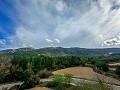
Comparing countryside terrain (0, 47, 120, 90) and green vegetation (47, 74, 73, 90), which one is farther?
countryside terrain (0, 47, 120, 90)

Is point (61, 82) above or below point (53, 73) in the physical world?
below

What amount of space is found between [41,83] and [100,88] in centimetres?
4428

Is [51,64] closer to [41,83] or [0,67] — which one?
[41,83]

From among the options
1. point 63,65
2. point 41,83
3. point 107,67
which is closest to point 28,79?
point 41,83

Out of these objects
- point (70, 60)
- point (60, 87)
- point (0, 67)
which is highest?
point (70, 60)

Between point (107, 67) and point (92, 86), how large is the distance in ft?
184

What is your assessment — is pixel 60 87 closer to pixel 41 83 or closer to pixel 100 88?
pixel 41 83

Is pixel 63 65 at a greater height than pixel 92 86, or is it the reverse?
pixel 63 65

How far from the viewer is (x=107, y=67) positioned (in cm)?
7388

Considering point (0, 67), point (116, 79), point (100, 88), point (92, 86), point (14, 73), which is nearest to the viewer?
point (100, 88)

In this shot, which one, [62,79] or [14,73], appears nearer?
[62,79]

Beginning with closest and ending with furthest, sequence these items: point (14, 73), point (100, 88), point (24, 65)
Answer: point (100, 88) < point (14, 73) < point (24, 65)

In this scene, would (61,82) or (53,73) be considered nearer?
(61,82)

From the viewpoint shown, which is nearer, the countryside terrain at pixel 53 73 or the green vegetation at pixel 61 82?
the green vegetation at pixel 61 82
